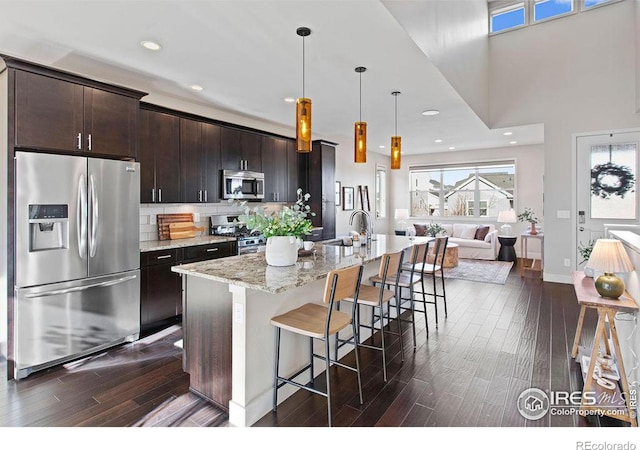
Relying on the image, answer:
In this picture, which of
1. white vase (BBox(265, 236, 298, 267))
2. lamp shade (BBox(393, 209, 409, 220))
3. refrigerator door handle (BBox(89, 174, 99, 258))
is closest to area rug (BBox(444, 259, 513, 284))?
lamp shade (BBox(393, 209, 409, 220))

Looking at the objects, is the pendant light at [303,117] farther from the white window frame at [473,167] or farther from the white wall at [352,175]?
the white window frame at [473,167]

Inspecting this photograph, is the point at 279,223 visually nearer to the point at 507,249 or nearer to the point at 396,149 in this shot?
the point at 396,149

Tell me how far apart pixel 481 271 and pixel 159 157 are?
19.0 ft

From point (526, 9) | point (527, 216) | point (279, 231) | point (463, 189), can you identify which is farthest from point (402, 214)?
point (279, 231)

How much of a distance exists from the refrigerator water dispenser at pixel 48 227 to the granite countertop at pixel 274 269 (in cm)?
119

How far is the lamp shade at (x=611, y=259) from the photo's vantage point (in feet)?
7.07

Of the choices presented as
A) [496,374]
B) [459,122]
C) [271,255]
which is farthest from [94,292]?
[459,122]

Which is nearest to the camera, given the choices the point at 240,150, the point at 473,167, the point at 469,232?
the point at 240,150

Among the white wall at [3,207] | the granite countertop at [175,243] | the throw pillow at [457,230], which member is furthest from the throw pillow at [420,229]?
the white wall at [3,207]

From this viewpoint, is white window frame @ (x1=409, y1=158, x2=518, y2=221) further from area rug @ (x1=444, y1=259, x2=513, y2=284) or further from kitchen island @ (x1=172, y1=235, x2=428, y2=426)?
kitchen island @ (x1=172, y1=235, x2=428, y2=426)

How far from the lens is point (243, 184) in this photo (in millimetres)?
5066
